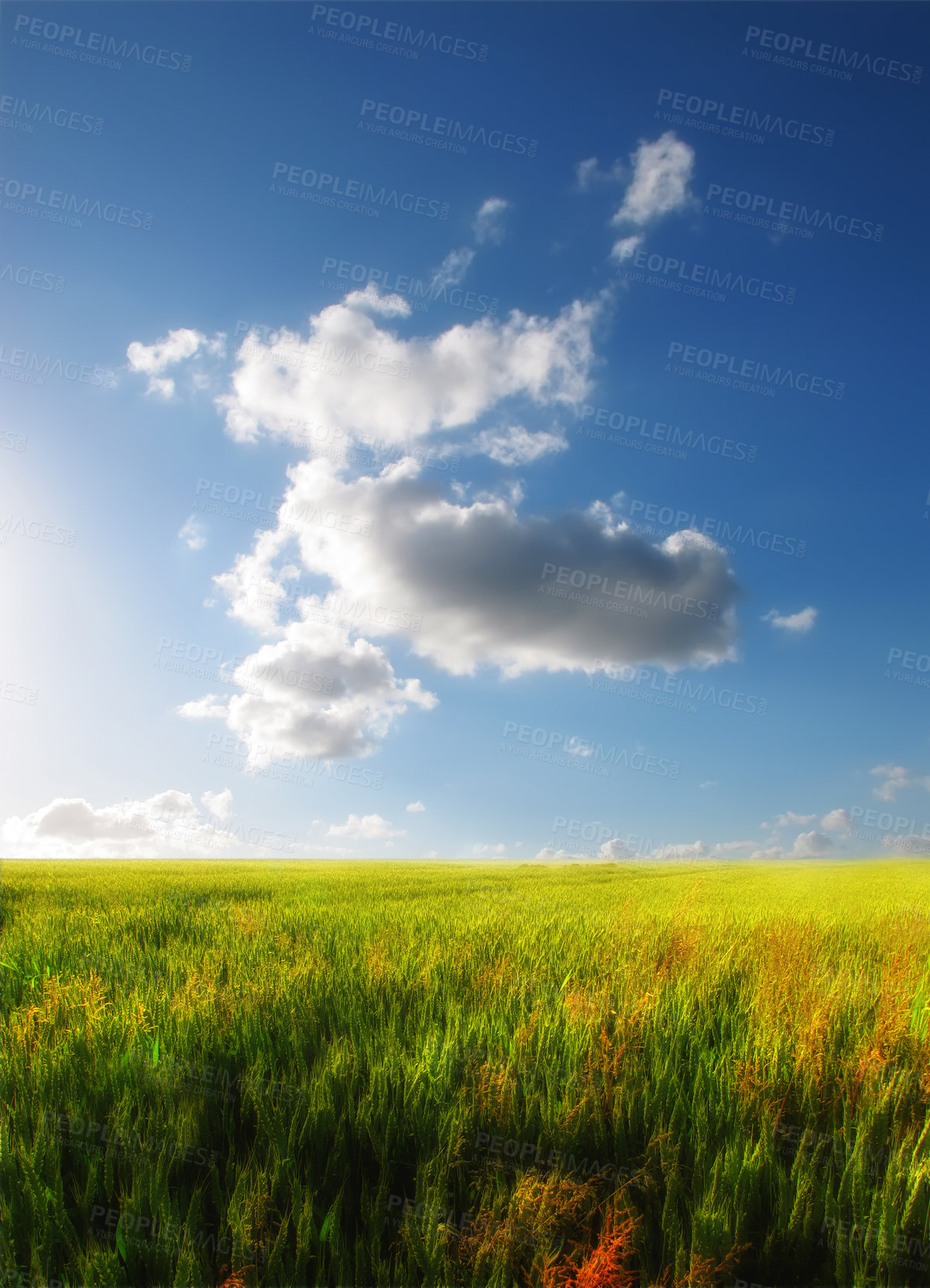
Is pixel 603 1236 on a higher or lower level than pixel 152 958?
higher

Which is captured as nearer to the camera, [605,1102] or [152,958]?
[605,1102]

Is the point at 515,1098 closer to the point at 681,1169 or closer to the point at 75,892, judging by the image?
the point at 681,1169

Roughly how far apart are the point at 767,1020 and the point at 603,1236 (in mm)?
2331

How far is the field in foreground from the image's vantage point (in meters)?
2.27

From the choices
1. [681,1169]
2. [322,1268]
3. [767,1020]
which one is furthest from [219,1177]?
[767,1020]

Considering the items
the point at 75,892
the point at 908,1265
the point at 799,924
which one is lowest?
the point at 75,892

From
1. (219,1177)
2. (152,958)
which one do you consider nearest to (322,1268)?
(219,1177)

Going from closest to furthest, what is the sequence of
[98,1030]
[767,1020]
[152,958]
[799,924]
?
[98,1030]
[767,1020]
[152,958]
[799,924]

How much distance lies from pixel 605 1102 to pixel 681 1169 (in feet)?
1.47

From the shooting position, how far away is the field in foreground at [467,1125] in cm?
227

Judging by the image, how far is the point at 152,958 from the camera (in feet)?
19.4

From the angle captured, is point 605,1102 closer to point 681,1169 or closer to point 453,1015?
point 681,1169

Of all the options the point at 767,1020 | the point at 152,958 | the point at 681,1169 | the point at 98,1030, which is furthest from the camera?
the point at 152,958

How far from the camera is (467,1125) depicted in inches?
113
